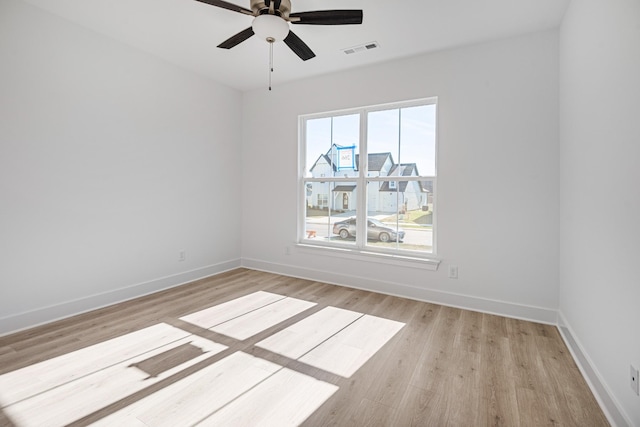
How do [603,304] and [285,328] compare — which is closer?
[603,304]

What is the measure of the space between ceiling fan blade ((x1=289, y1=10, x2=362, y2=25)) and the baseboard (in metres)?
2.80

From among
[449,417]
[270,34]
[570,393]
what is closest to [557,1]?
[270,34]

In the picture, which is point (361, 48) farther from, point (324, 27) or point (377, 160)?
point (377, 160)

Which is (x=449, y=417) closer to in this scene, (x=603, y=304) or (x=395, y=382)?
(x=395, y=382)

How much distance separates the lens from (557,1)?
8.38 feet

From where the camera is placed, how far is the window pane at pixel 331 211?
13.8ft

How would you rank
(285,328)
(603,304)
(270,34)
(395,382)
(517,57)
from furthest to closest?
1. (517,57)
2. (285,328)
3. (270,34)
4. (395,382)
5. (603,304)

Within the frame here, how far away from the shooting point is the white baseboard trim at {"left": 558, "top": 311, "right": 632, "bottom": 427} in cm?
167

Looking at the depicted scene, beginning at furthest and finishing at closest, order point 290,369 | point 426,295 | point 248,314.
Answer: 1. point 426,295
2. point 248,314
3. point 290,369

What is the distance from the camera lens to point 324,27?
3004 millimetres

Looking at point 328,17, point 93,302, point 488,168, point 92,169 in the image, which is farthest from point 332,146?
point 93,302

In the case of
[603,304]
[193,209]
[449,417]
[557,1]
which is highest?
[557,1]

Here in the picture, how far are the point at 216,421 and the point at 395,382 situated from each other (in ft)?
3.68

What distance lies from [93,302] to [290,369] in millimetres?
2405
